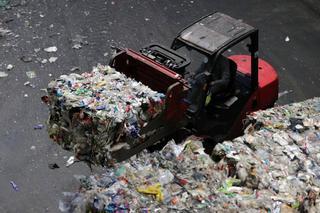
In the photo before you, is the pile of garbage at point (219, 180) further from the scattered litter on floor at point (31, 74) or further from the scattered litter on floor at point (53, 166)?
the scattered litter on floor at point (31, 74)

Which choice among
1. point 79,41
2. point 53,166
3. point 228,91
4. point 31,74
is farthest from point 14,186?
point 79,41

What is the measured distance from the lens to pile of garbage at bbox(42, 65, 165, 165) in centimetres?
632

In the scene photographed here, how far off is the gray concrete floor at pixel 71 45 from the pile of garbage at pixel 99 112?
1277mm

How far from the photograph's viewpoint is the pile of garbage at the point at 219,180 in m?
4.90

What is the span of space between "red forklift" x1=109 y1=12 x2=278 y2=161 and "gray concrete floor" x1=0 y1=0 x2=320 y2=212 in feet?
5.72

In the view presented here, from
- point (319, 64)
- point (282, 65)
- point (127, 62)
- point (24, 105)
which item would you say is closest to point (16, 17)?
point (24, 105)

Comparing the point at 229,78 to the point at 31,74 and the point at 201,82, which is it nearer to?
the point at 201,82

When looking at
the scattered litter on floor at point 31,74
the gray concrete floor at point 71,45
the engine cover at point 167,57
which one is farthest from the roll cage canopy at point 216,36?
the scattered litter on floor at point 31,74

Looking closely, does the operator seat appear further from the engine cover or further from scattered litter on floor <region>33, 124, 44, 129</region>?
scattered litter on floor <region>33, 124, 44, 129</region>

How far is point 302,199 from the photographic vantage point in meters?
5.02

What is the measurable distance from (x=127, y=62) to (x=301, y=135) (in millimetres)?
2764

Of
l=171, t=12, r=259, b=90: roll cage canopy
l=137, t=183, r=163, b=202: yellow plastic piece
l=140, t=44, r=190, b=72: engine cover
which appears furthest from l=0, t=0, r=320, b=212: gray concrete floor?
l=137, t=183, r=163, b=202: yellow plastic piece

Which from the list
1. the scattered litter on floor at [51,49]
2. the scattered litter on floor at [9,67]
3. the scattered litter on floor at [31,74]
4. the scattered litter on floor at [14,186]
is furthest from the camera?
the scattered litter on floor at [51,49]

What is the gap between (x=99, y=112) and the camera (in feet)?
20.6
